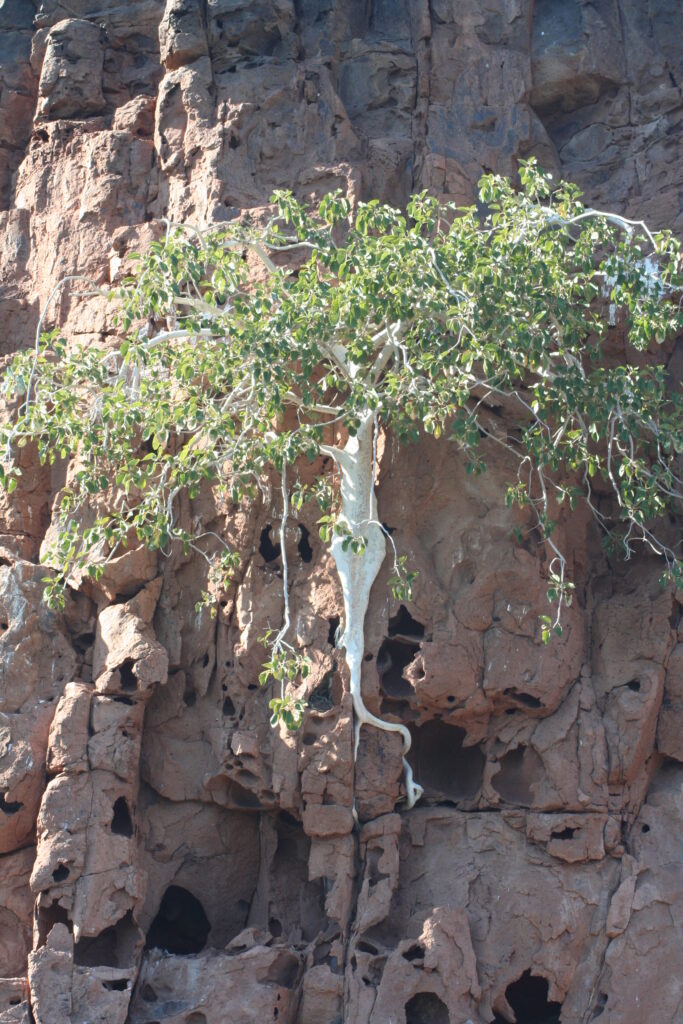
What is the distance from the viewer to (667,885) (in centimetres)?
1156

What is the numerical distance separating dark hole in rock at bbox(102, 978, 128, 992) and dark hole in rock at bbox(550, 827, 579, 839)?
12.0 ft

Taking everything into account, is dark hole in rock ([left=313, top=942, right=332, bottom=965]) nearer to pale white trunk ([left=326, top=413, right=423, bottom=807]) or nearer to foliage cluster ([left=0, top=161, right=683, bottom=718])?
pale white trunk ([left=326, top=413, right=423, bottom=807])

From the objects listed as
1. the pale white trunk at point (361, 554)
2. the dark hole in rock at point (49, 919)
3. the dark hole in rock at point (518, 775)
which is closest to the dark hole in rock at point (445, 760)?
the dark hole in rock at point (518, 775)

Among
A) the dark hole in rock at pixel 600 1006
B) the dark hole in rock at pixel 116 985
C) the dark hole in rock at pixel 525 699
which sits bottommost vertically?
the dark hole in rock at pixel 600 1006

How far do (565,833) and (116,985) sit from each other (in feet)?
12.6

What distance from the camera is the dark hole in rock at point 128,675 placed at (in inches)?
479

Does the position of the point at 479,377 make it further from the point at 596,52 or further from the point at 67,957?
the point at 67,957

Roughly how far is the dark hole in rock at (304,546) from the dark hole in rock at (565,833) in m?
3.18

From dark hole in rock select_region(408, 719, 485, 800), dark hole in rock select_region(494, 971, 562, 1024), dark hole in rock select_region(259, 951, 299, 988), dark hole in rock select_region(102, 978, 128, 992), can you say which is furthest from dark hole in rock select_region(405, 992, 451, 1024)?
dark hole in rock select_region(102, 978, 128, 992)

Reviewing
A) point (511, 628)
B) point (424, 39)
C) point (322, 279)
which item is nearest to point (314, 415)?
point (322, 279)

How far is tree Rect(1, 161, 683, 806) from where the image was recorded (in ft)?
36.6

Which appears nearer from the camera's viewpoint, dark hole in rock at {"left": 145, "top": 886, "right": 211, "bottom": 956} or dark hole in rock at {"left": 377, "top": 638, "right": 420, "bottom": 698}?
dark hole in rock at {"left": 377, "top": 638, "right": 420, "bottom": 698}

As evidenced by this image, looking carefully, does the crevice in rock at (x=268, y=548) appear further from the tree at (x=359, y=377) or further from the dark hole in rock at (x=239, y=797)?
the dark hole in rock at (x=239, y=797)

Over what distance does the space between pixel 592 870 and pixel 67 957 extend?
168 inches
